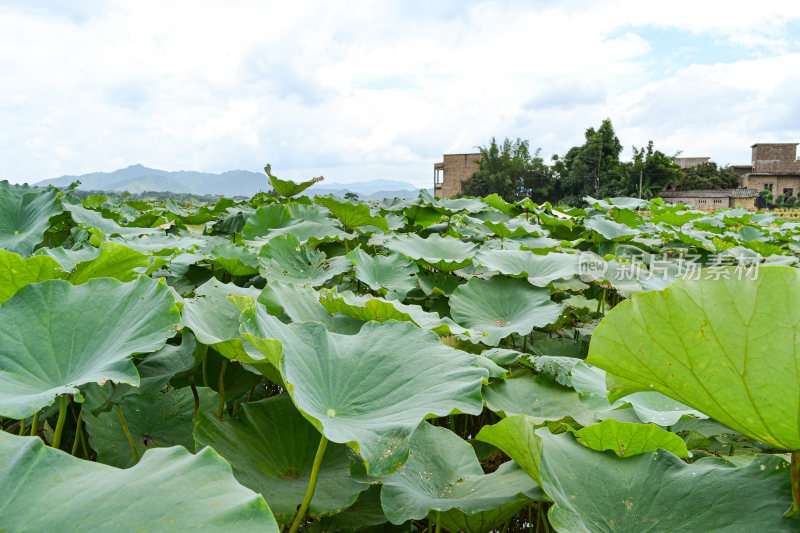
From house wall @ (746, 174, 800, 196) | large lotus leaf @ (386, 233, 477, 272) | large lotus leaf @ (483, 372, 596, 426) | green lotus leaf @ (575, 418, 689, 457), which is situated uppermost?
house wall @ (746, 174, 800, 196)

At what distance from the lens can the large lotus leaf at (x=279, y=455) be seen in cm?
64

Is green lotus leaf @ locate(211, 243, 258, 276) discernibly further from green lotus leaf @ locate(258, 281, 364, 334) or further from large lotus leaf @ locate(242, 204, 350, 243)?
green lotus leaf @ locate(258, 281, 364, 334)

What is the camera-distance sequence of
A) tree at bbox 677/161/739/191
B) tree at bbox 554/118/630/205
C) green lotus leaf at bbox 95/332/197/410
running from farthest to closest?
tree at bbox 677/161/739/191 < tree at bbox 554/118/630/205 < green lotus leaf at bbox 95/332/197/410

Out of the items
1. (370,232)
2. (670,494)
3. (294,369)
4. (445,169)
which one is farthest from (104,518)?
(445,169)

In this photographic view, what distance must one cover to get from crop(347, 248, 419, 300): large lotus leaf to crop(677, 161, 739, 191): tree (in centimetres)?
2878

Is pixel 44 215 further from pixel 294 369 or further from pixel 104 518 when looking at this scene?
pixel 104 518

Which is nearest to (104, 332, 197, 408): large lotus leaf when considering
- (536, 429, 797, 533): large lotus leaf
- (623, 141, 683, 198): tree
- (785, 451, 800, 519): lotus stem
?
(536, 429, 797, 533): large lotus leaf

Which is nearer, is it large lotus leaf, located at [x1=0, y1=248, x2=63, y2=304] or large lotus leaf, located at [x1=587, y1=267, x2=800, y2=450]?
large lotus leaf, located at [x1=587, y1=267, x2=800, y2=450]

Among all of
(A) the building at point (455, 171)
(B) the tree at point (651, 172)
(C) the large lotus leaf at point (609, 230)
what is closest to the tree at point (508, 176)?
(A) the building at point (455, 171)

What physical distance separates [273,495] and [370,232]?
68.9 inches

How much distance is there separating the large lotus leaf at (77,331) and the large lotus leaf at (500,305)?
773 millimetres

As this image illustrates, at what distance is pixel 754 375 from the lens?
492 millimetres

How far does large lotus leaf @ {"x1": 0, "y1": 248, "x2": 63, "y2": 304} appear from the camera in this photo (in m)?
0.87

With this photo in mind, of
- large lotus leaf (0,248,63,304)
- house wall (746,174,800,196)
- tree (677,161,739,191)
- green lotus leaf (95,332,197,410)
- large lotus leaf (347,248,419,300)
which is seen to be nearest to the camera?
green lotus leaf (95,332,197,410)
